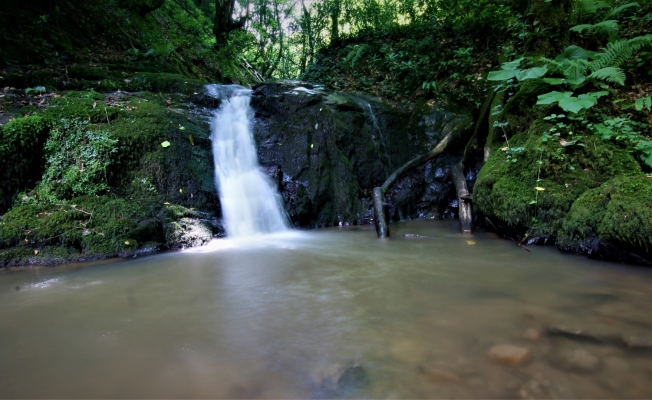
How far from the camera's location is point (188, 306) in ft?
9.95

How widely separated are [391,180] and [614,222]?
4070 millimetres

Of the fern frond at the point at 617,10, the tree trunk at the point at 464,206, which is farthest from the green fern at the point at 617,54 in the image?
the tree trunk at the point at 464,206

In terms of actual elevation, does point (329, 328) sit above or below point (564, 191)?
below

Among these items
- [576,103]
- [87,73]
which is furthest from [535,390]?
[87,73]

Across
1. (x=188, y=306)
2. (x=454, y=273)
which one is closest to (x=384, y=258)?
(x=454, y=273)

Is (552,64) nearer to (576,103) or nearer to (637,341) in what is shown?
(576,103)

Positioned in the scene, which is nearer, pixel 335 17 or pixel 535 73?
pixel 535 73

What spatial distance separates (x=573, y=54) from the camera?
18.1ft

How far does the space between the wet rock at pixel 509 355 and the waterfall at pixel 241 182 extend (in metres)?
4.95

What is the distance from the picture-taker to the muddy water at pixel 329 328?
1.86 metres

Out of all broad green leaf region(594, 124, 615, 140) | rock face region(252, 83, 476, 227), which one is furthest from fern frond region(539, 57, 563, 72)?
rock face region(252, 83, 476, 227)

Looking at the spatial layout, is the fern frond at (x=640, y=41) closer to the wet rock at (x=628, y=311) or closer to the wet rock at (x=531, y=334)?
the wet rock at (x=628, y=311)

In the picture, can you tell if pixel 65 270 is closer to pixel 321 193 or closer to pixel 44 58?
pixel 321 193

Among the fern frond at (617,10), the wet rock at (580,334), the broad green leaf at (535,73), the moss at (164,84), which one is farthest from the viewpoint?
the moss at (164,84)
